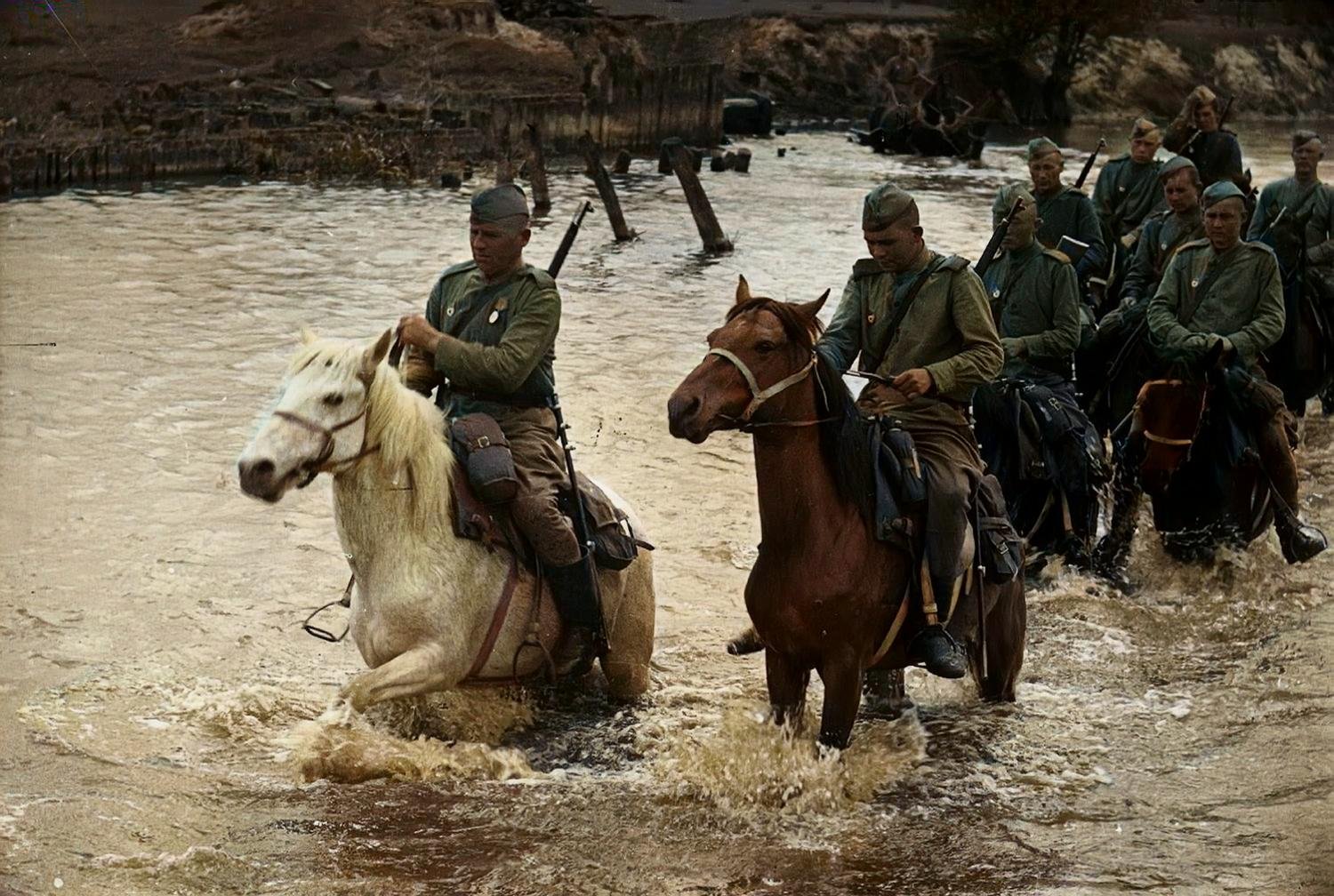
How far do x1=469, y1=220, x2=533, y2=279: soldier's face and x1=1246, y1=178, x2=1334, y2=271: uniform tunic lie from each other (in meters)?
8.46

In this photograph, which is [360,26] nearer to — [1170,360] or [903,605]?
[1170,360]

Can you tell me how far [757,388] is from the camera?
6.07m

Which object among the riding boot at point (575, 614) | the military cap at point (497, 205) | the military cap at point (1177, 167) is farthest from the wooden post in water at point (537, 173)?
the riding boot at point (575, 614)

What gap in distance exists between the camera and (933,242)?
23.4 m

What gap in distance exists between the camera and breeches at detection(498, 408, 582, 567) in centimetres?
689

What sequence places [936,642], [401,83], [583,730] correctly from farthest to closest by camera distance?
[401,83] → [583,730] → [936,642]

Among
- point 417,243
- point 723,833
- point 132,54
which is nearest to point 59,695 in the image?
point 723,833

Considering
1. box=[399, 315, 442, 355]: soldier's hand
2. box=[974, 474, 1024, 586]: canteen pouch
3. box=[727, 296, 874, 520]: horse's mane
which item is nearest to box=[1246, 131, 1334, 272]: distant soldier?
box=[974, 474, 1024, 586]: canteen pouch

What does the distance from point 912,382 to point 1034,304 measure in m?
3.24

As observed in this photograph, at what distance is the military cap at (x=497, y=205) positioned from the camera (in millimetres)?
6922

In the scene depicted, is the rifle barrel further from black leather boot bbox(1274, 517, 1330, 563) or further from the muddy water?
black leather boot bbox(1274, 517, 1330, 563)

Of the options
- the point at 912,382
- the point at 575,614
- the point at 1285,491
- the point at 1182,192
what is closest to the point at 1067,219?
the point at 1182,192

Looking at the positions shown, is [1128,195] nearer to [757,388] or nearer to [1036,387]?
[1036,387]

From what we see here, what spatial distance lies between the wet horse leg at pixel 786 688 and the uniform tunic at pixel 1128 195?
363 inches
